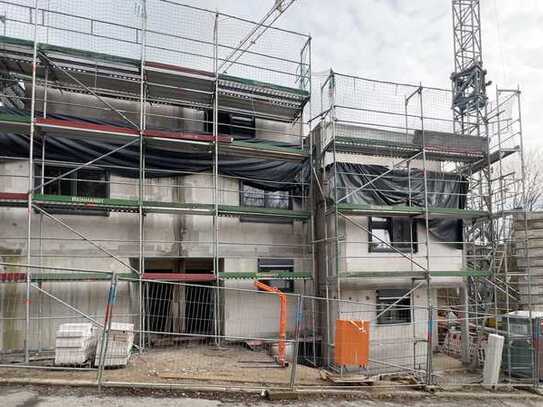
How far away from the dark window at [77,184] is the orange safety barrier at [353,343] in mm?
6956

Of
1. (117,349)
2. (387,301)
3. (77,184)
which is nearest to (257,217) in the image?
(387,301)

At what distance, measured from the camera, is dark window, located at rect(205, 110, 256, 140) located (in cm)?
1277

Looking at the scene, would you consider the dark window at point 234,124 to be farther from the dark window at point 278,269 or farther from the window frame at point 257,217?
the dark window at point 278,269

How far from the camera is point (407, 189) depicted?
1308 cm

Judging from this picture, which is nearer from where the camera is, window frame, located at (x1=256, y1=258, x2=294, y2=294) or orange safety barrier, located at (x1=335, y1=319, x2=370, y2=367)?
orange safety barrier, located at (x1=335, y1=319, x2=370, y2=367)

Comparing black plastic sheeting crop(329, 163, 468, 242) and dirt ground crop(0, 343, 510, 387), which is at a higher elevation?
black plastic sheeting crop(329, 163, 468, 242)

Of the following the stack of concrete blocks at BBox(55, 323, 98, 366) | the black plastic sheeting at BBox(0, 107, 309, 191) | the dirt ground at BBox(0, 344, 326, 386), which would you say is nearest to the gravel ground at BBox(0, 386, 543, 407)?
the dirt ground at BBox(0, 344, 326, 386)

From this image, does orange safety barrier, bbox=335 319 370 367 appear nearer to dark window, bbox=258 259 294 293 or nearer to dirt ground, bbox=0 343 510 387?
dirt ground, bbox=0 343 510 387

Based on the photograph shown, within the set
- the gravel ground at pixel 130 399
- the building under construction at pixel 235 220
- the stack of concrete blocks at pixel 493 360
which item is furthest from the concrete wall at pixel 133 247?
the stack of concrete blocks at pixel 493 360

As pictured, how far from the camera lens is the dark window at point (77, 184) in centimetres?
1051

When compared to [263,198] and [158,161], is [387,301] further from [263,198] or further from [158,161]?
[158,161]

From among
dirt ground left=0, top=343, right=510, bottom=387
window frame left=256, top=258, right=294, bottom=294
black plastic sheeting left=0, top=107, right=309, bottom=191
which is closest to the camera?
dirt ground left=0, top=343, right=510, bottom=387

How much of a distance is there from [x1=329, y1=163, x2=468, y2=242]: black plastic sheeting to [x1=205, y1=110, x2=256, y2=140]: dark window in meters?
3.10

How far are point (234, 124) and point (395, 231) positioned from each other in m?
6.27
